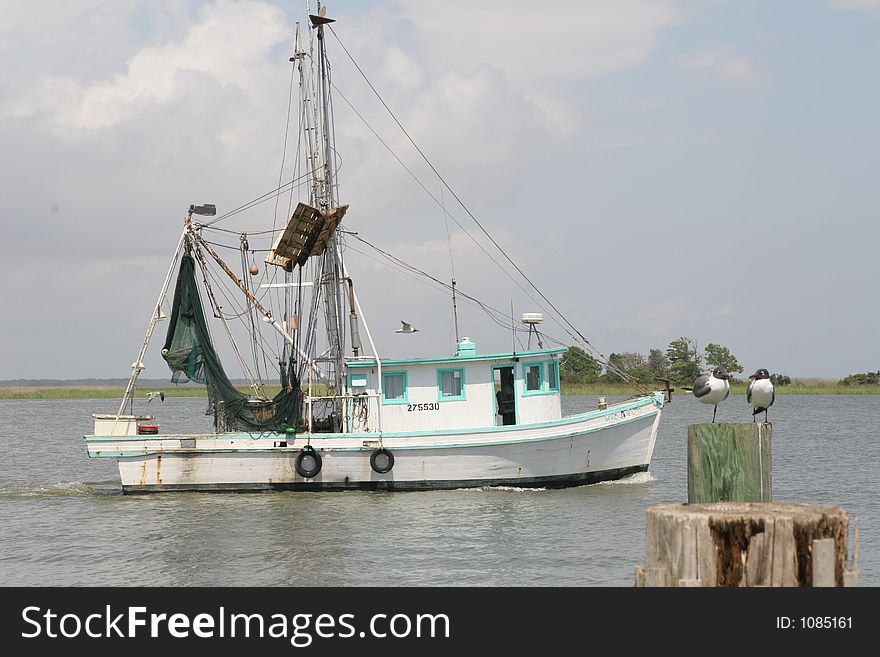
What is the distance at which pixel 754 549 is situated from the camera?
239 inches

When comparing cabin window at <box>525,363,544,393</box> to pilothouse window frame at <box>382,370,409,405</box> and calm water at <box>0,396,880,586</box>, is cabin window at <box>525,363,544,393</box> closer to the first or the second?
calm water at <box>0,396,880,586</box>

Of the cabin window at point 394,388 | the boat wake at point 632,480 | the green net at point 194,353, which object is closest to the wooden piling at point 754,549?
the cabin window at point 394,388

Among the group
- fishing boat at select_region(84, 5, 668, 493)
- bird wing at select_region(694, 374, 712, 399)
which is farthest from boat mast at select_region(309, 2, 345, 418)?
bird wing at select_region(694, 374, 712, 399)

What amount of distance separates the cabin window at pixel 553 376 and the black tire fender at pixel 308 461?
17.4 feet

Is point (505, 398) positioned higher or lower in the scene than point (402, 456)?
higher

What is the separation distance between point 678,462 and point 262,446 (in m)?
15.7

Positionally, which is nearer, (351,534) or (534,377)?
(351,534)

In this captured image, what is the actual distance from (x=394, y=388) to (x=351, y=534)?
5586 millimetres

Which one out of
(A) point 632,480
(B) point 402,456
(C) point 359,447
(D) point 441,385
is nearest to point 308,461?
(C) point 359,447

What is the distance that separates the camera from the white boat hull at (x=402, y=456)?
23922mm

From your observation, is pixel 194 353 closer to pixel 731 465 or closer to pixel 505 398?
pixel 505 398

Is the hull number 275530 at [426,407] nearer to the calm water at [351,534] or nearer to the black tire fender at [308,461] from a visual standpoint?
the calm water at [351,534]

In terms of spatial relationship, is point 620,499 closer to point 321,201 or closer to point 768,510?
point 321,201
